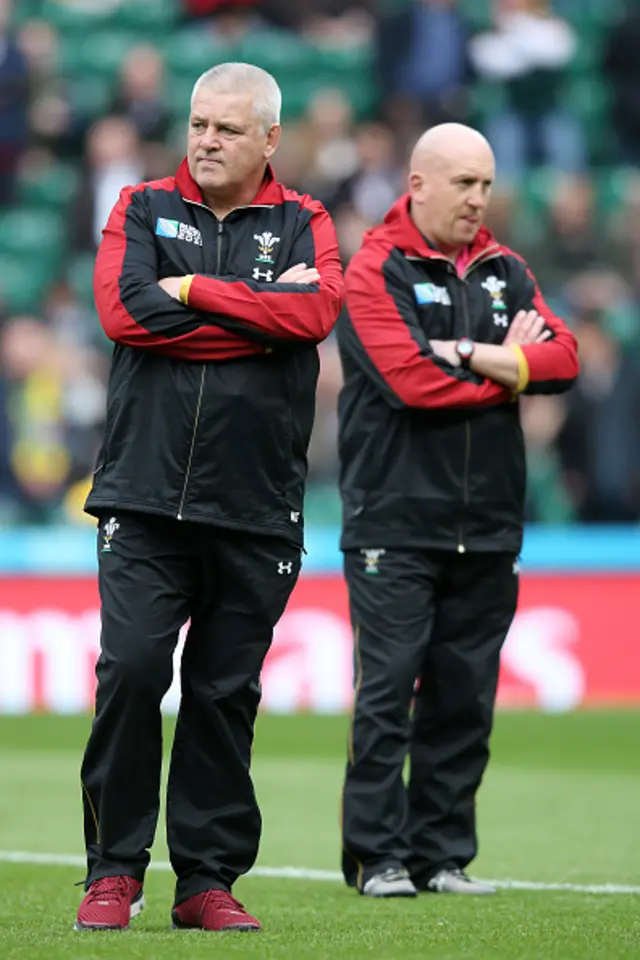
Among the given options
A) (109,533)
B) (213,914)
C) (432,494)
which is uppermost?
(109,533)

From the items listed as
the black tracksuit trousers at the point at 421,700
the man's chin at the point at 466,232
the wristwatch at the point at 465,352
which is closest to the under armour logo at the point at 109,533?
the black tracksuit trousers at the point at 421,700

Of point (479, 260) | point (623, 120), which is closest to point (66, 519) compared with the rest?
point (623, 120)

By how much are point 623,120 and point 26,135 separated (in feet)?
18.1

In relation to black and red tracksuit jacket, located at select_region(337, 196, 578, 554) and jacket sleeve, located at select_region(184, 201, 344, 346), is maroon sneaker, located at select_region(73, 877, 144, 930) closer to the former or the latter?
jacket sleeve, located at select_region(184, 201, 344, 346)

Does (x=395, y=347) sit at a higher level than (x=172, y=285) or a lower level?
lower

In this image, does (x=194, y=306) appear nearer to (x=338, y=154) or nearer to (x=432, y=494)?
(x=432, y=494)

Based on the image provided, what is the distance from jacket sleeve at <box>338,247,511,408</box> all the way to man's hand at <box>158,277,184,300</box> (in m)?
1.30

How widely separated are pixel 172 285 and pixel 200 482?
A: 0.56m

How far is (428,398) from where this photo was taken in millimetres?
6754

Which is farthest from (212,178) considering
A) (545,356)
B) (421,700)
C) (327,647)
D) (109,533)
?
(327,647)

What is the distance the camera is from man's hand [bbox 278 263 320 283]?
5.76 metres

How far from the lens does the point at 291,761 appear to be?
11367 mm

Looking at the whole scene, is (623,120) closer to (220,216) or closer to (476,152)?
(476,152)

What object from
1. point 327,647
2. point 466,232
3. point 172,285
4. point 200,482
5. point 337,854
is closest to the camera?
point 200,482
